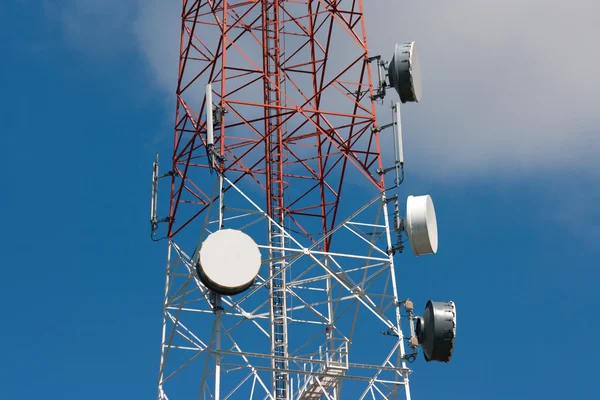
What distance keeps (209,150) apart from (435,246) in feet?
32.5

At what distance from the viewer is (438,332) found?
154ft

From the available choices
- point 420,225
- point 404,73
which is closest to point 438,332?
point 420,225

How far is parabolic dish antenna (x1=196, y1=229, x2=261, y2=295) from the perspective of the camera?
46.0m

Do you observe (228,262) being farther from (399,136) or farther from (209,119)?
(399,136)

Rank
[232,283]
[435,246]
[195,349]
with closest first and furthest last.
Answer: [232,283], [435,246], [195,349]

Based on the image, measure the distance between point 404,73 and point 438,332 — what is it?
38.4ft

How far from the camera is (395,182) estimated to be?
5016 cm

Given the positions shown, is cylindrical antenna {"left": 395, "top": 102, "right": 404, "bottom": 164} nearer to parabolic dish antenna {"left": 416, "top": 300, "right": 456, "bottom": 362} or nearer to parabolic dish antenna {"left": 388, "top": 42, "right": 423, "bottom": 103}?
parabolic dish antenna {"left": 388, "top": 42, "right": 423, "bottom": 103}

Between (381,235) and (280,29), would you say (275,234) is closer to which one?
(381,235)

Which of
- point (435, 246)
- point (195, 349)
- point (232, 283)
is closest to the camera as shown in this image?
point (232, 283)

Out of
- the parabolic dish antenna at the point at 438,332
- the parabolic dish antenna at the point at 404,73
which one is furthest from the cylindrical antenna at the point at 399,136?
the parabolic dish antenna at the point at 438,332

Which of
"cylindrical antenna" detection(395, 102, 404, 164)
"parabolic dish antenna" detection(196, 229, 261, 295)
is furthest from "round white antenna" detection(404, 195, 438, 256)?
"parabolic dish antenna" detection(196, 229, 261, 295)

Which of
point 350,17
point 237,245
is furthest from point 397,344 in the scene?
point 350,17

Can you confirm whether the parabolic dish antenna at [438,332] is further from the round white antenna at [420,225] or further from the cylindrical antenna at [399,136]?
the cylindrical antenna at [399,136]
